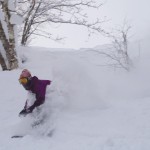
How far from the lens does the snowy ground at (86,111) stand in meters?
5.07

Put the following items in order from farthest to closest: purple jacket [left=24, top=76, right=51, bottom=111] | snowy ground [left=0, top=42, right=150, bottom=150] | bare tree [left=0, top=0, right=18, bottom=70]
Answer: bare tree [left=0, top=0, right=18, bottom=70], purple jacket [left=24, top=76, right=51, bottom=111], snowy ground [left=0, top=42, right=150, bottom=150]

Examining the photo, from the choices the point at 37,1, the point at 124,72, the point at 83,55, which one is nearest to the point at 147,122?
the point at 124,72

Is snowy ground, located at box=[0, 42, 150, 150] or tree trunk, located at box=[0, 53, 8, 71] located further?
tree trunk, located at box=[0, 53, 8, 71]

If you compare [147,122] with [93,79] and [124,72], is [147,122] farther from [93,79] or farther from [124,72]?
[124,72]

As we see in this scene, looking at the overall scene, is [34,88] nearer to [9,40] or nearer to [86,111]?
[86,111]

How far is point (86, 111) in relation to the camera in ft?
21.6

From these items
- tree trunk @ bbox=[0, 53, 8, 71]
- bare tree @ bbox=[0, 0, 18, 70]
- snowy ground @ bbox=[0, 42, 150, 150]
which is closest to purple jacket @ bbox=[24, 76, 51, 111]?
snowy ground @ bbox=[0, 42, 150, 150]

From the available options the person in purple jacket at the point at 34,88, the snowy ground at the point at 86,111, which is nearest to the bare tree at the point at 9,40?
the snowy ground at the point at 86,111

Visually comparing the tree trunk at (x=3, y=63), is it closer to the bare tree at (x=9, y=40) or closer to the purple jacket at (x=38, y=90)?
the bare tree at (x=9, y=40)

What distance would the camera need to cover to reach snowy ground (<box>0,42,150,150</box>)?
5.07 meters

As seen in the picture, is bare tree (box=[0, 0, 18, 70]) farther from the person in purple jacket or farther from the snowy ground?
the person in purple jacket

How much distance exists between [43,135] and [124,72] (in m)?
5.27

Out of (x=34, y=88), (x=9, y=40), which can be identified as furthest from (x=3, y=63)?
(x=34, y=88)

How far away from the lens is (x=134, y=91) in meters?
8.20
